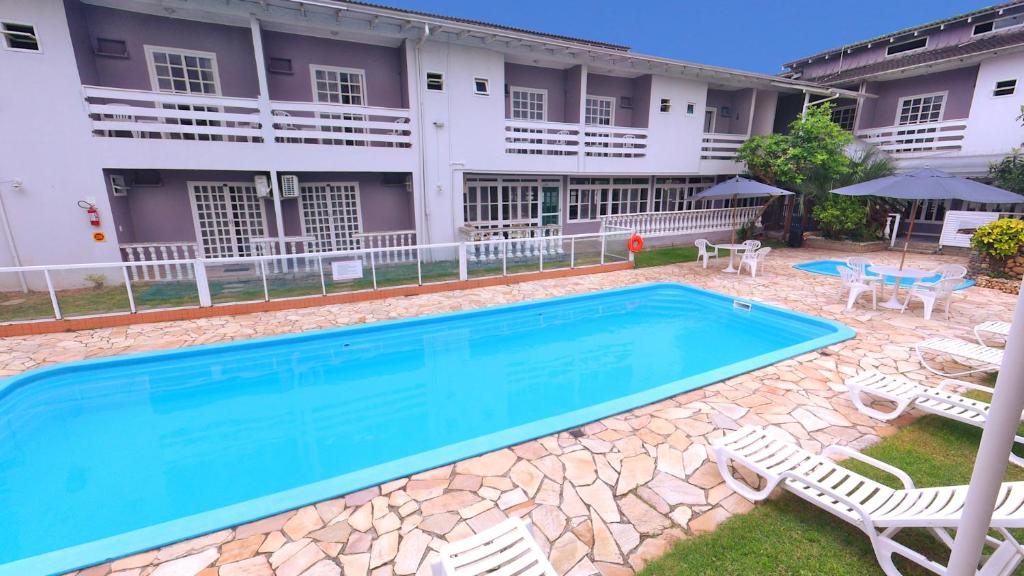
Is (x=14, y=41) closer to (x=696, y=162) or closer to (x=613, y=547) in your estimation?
(x=613, y=547)

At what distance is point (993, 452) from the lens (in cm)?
164

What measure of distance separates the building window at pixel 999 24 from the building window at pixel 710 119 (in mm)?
10625

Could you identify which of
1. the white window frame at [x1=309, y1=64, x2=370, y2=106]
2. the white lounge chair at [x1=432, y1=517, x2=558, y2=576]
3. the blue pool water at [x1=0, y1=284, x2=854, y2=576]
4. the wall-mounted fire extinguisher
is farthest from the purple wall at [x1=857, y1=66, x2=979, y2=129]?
the wall-mounted fire extinguisher

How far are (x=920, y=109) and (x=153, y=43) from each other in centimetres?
2574

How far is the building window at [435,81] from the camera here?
1227 cm

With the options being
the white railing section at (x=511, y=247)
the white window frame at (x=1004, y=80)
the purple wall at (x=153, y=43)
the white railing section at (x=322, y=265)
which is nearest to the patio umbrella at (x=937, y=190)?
the white railing section at (x=322, y=265)

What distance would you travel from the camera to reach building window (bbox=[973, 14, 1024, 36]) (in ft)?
54.6

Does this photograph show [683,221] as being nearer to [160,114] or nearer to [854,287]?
[854,287]

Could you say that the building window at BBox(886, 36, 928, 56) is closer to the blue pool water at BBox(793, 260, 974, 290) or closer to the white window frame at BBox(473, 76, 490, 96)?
the blue pool water at BBox(793, 260, 974, 290)

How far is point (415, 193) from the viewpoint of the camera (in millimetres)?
12641

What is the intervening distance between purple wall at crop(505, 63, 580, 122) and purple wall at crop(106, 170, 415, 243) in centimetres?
508

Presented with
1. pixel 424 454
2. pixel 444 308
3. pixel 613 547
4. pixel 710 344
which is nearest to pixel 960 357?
pixel 710 344

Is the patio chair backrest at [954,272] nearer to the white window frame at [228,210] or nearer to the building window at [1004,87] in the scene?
the building window at [1004,87]

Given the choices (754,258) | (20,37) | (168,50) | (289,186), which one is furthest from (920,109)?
(20,37)
